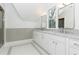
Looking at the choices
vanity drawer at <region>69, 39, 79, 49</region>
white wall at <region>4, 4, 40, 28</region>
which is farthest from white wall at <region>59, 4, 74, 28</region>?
white wall at <region>4, 4, 40, 28</region>

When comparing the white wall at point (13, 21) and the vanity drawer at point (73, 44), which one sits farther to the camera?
the white wall at point (13, 21)

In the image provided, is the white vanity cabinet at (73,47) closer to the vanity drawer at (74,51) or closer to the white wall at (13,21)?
the vanity drawer at (74,51)

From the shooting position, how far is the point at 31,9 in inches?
213

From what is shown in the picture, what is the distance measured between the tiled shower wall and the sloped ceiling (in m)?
0.65

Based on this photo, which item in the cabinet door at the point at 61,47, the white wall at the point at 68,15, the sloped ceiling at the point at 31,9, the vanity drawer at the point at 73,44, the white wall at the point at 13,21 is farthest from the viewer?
the white wall at the point at 13,21

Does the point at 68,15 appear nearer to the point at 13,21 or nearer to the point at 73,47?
the point at 73,47

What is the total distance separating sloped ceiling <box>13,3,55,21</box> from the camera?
16.6ft

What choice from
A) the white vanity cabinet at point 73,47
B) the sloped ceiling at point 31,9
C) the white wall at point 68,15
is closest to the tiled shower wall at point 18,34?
the sloped ceiling at point 31,9

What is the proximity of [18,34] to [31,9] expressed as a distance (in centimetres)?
164

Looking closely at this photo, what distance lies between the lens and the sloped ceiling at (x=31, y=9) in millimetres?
5050

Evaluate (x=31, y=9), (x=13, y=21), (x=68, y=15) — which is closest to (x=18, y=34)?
(x=13, y=21)

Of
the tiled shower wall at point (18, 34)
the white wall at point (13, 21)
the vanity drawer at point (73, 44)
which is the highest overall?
the white wall at point (13, 21)

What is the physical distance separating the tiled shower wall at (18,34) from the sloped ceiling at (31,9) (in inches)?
25.7
